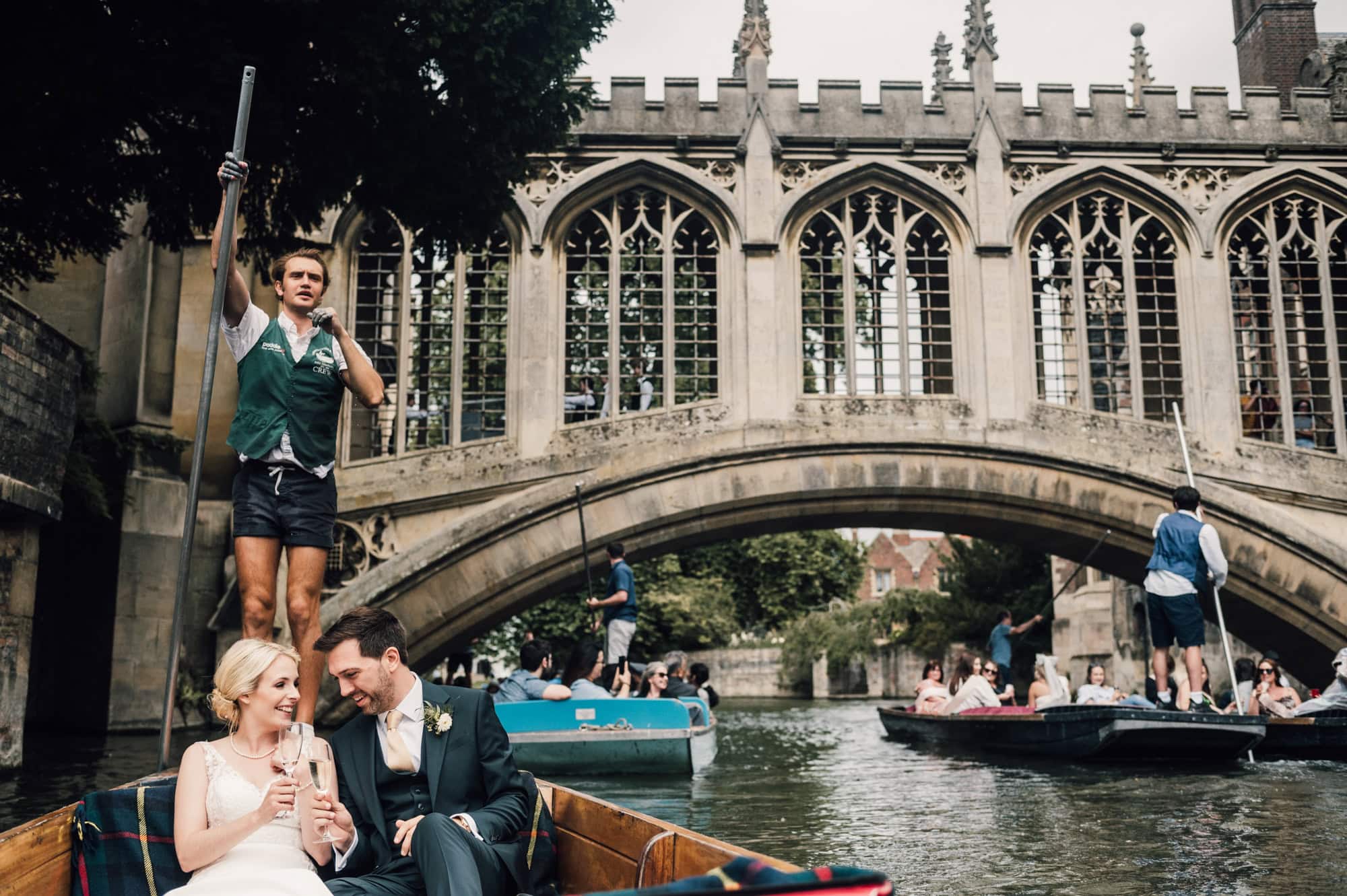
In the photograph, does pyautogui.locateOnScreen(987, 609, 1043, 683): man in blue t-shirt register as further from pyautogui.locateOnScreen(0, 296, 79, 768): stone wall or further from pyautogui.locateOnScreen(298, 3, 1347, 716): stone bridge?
pyautogui.locateOnScreen(0, 296, 79, 768): stone wall

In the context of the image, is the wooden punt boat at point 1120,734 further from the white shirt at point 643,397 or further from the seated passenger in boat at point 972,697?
the white shirt at point 643,397

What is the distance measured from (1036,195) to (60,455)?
9.60m

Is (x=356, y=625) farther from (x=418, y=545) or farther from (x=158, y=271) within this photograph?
(x=158, y=271)

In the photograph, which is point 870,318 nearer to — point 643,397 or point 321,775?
point 643,397

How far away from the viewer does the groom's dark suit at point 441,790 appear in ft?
9.52

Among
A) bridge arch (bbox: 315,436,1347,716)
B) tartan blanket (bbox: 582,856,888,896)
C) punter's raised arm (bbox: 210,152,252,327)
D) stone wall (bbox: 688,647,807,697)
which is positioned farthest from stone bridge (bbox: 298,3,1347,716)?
stone wall (bbox: 688,647,807,697)

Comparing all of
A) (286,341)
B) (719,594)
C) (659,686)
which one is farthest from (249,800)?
(719,594)

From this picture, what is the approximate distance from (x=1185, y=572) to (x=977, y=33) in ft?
24.2

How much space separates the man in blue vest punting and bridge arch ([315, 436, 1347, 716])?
399cm

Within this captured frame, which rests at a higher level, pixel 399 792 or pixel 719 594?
pixel 719 594

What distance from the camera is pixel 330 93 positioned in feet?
27.0

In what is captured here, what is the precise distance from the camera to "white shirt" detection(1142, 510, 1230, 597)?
8609 millimetres

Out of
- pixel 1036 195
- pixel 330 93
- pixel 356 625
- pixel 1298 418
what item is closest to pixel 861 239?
pixel 1036 195

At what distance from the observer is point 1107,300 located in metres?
13.9
